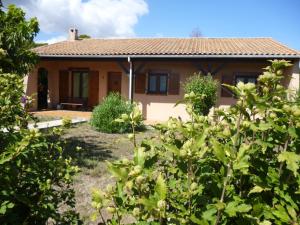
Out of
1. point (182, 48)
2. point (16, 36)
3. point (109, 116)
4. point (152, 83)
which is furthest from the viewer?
point (152, 83)

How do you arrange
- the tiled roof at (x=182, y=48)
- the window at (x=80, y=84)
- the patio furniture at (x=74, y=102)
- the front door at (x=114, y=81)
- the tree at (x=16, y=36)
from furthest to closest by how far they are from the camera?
1. the window at (x=80, y=84)
2. the patio furniture at (x=74, y=102)
3. the front door at (x=114, y=81)
4. the tiled roof at (x=182, y=48)
5. the tree at (x=16, y=36)

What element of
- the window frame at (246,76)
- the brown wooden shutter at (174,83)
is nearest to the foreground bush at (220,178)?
the window frame at (246,76)

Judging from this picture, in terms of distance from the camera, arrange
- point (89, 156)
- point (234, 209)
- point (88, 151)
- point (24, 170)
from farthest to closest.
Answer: point (88, 151), point (89, 156), point (24, 170), point (234, 209)

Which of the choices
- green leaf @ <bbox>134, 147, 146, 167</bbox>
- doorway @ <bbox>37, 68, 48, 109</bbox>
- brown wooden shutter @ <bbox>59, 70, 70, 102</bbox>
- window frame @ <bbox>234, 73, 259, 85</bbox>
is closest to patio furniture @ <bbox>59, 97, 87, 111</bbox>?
brown wooden shutter @ <bbox>59, 70, 70, 102</bbox>

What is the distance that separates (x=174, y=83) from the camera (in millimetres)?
15156

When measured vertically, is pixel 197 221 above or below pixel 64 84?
below

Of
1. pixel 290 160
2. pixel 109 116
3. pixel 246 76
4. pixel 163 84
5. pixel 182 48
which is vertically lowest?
pixel 109 116

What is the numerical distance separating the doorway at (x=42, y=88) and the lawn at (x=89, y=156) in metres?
6.70

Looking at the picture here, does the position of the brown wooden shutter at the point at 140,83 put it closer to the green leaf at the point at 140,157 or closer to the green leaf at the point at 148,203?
the green leaf at the point at 140,157

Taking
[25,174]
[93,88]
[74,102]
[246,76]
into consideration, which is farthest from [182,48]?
[25,174]

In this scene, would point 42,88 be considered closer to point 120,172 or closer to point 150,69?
point 150,69

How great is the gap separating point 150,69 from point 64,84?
563 centimetres

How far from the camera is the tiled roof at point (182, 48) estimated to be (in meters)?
13.5

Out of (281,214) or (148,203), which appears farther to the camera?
(281,214)
